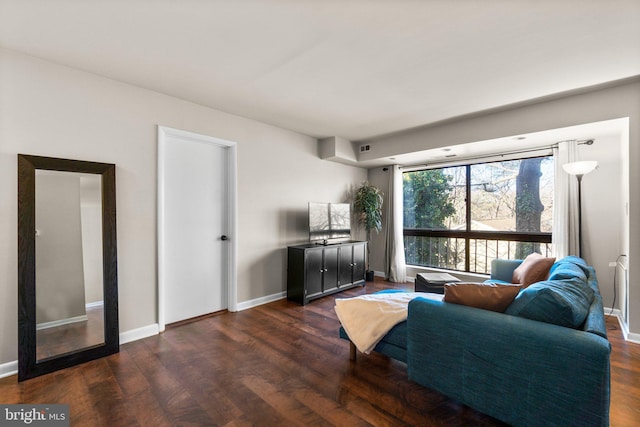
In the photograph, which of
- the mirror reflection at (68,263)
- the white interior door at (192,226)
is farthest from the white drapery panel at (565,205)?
the mirror reflection at (68,263)

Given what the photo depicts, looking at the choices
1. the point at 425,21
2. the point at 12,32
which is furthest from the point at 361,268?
the point at 12,32

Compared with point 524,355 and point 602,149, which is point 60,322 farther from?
point 602,149

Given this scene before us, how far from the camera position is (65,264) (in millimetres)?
2508

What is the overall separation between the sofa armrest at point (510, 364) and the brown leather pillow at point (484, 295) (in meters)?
0.07

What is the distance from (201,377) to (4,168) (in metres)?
2.25

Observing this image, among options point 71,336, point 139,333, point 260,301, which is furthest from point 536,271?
point 71,336

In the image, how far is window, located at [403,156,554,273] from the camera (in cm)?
421

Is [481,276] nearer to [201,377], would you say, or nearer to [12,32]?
[201,377]

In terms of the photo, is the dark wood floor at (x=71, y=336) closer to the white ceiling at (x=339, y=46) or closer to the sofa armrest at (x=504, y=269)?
the white ceiling at (x=339, y=46)

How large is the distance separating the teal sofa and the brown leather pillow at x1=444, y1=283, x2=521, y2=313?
46 millimetres

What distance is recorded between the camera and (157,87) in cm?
296

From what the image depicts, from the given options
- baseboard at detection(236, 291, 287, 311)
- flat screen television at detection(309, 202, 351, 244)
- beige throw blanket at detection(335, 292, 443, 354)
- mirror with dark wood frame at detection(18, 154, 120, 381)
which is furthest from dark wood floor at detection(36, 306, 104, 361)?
flat screen television at detection(309, 202, 351, 244)

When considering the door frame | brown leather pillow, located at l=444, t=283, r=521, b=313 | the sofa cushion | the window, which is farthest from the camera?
the window

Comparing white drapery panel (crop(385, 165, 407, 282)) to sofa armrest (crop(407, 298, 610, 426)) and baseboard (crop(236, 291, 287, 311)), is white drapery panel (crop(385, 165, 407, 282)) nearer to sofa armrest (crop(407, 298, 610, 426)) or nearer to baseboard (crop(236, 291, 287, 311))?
baseboard (crop(236, 291, 287, 311))
